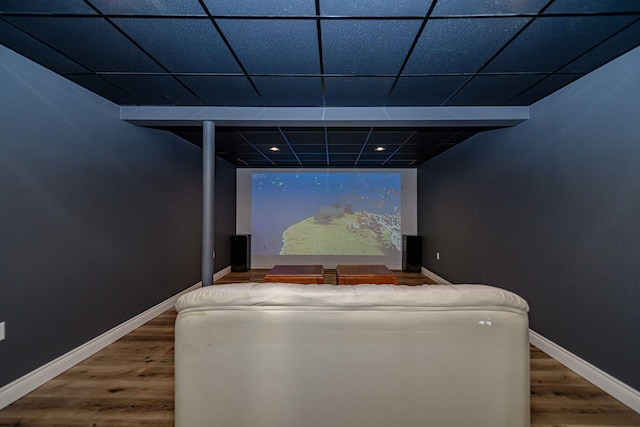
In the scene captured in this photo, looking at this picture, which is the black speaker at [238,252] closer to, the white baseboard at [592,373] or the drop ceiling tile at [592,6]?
the white baseboard at [592,373]

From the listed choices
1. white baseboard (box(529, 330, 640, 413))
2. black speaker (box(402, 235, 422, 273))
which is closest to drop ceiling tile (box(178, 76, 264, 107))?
white baseboard (box(529, 330, 640, 413))

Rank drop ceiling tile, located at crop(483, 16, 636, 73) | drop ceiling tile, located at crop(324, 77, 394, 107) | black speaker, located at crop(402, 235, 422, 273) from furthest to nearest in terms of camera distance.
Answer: black speaker, located at crop(402, 235, 422, 273) < drop ceiling tile, located at crop(324, 77, 394, 107) < drop ceiling tile, located at crop(483, 16, 636, 73)

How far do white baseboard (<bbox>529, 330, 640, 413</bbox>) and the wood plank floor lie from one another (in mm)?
45

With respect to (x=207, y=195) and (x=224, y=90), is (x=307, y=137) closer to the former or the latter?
(x=224, y=90)

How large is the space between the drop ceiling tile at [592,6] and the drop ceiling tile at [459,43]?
0.51 ft

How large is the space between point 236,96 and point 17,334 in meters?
2.54

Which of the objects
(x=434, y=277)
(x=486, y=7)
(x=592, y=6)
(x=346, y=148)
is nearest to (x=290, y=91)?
(x=486, y=7)

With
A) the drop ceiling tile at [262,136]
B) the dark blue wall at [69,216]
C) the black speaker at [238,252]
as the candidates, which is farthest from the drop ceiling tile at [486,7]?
the black speaker at [238,252]

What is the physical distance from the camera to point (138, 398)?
1925 mm

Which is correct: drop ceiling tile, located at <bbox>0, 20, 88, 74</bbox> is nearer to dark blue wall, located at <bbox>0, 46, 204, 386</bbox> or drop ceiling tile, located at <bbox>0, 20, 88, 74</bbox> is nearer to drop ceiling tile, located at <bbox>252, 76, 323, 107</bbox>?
dark blue wall, located at <bbox>0, 46, 204, 386</bbox>

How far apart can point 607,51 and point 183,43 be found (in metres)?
2.93

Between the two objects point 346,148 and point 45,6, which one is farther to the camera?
point 346,148

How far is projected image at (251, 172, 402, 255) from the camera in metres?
6.20

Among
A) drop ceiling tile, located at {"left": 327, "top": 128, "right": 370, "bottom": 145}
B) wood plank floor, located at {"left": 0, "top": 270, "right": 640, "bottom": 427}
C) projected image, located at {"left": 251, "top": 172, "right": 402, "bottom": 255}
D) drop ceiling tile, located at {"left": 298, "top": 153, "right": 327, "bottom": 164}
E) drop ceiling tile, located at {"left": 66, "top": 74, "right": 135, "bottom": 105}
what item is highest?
drop ceiling tile, located at {"left": 66, "top": 74, "right": 135, "bottom": 105}
